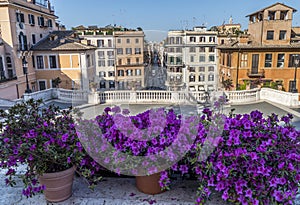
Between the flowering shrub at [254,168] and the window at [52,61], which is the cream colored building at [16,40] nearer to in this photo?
the window at [52,61]

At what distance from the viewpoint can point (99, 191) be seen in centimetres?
279

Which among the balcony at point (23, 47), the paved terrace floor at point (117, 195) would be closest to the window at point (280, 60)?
the paved terrace floor at point (117, 195)

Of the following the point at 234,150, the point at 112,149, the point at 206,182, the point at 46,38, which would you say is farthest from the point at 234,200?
the point at 46,38

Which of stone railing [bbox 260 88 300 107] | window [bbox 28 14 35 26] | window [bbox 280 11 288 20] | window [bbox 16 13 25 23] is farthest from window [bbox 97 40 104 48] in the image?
stone railing [bbox 260 88 300 107]

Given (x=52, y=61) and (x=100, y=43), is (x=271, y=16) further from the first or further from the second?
(x=100, y=43)

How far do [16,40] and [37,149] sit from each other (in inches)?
850

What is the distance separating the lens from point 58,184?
2.52 m

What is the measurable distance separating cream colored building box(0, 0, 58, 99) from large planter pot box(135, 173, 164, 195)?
62.5 feet

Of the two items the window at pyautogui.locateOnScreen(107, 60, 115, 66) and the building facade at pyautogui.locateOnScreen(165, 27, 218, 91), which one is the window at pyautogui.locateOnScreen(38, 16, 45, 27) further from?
the building facade at pyautogui.locateOnScreen(165, 27, 218, 91)

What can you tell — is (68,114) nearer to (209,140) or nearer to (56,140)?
(56,140)

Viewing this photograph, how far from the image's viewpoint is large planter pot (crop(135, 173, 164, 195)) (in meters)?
2.59

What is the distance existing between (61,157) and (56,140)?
0.66 ft

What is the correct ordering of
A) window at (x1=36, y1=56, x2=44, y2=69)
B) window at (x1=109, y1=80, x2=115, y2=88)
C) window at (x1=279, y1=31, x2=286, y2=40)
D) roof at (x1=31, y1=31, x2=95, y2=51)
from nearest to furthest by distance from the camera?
1. window at (x1=279, y1=31, x2=286, y2=40)
2. roof at (x1=31, y1=31, x2=95, y2=51)
3. window at (x1=36, y1=56, x2=44, y2=69)
4. window at (x1=109, y1=80, x2=115, y2=88)

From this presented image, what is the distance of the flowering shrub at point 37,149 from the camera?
7.68 feet
